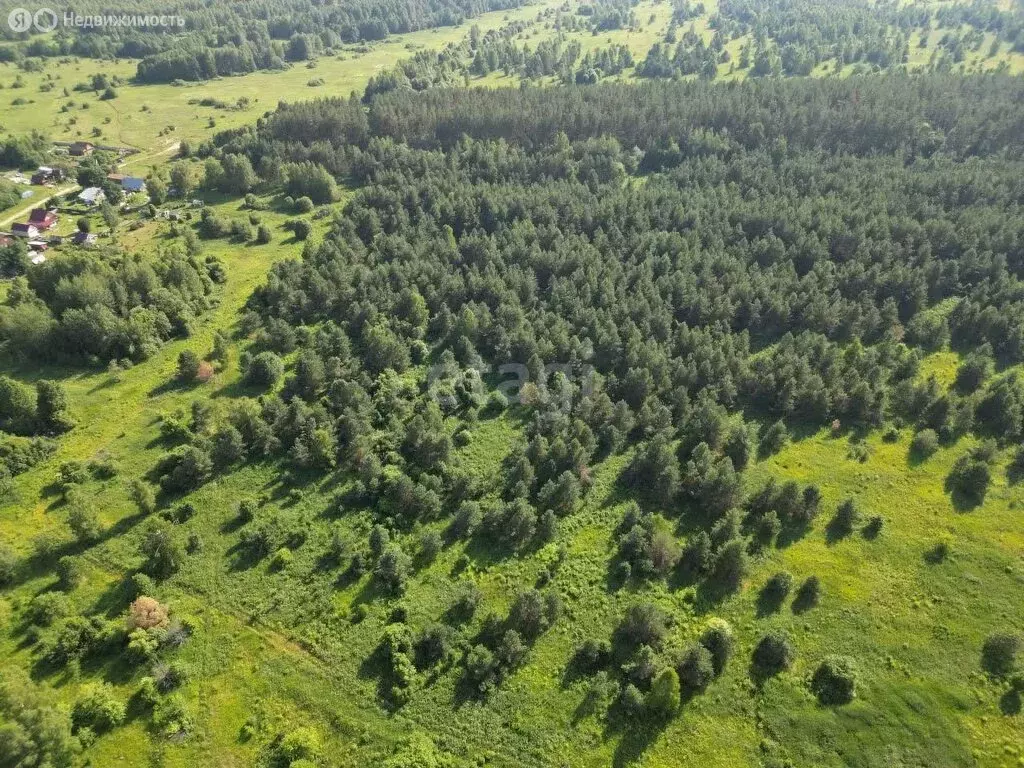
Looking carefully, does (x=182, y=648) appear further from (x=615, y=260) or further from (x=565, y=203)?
(x=565, y=203)

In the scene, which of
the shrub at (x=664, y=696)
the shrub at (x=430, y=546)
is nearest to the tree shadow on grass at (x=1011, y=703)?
the shrub at (x=664, y=696)

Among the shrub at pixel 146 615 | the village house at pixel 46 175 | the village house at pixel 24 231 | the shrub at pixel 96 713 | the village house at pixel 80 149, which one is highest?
the village house at pixel 80 149

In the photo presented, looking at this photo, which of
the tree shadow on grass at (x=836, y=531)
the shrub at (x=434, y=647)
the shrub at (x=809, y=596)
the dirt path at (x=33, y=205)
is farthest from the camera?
the dirt path at (x=33, y=205)

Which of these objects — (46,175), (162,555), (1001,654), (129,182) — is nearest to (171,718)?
(162,555)

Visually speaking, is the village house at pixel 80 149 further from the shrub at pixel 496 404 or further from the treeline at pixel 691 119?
the shrub at pixel 496 404

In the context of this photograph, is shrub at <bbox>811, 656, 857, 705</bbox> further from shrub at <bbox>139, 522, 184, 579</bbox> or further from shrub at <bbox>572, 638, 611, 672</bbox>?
shrub at <bbox>139, 522, 184, 579</bbox>

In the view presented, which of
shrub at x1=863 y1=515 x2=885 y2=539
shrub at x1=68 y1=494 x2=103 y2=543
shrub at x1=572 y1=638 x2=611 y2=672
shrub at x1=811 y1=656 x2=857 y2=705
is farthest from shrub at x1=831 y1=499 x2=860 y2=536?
shrub at x1=68 y1=494 x2=103 y2=543
